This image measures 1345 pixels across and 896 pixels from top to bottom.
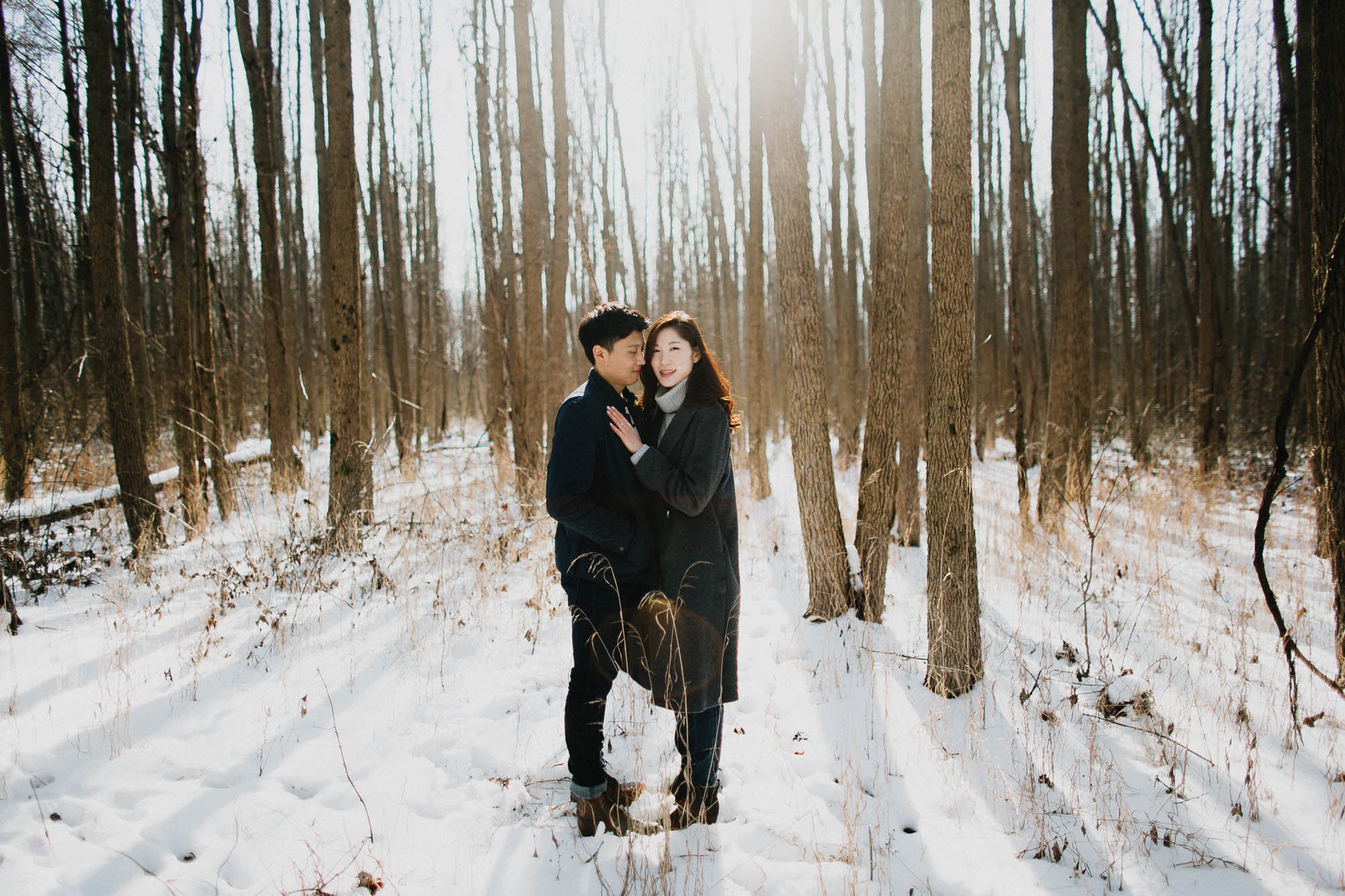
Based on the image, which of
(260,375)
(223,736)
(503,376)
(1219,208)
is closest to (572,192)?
(503,376)

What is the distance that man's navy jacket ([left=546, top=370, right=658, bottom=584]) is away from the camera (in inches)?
86.3

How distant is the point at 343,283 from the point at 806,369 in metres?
4.39

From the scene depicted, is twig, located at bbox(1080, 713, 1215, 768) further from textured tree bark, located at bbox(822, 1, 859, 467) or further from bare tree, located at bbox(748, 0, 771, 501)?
textured tree bark, located at bbox(822, 1, 859, 467)

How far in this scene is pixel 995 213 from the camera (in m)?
15.9

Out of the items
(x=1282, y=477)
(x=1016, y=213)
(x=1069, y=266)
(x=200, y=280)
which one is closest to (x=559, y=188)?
(x=200, y=280)

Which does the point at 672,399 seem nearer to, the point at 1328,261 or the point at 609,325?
the point at 609,325

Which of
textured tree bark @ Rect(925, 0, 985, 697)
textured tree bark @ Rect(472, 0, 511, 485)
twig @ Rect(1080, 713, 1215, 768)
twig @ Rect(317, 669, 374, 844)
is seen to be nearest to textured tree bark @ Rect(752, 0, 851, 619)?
textured tree bark @ Rect(925, 0, 985, 697)

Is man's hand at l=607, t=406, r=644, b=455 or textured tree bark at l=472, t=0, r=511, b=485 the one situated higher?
textured tree bark at l=472, t=0, r=511, b=485

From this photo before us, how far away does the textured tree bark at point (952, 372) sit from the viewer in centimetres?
320

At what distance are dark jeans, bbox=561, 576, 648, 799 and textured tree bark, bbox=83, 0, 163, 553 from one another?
17.3ft

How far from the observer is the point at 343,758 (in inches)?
102

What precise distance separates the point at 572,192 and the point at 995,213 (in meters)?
11.7

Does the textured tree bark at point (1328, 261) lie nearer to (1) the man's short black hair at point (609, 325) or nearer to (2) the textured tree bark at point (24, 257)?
(1) the man's short black hair at point (609, 325)

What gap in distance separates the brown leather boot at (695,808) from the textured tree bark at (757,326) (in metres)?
6.49
